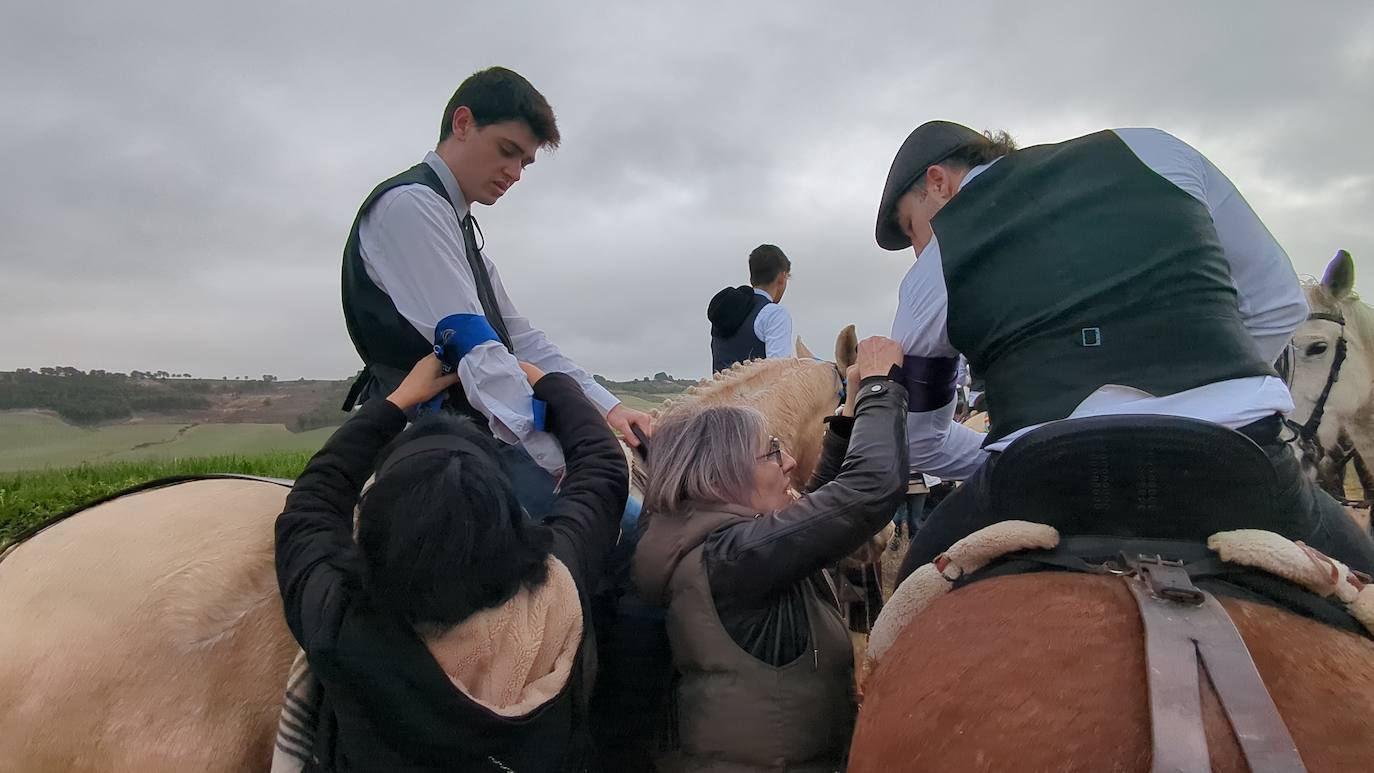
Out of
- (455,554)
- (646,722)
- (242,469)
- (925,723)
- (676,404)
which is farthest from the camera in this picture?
(242,469)

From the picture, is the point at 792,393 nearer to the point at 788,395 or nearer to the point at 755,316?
the point at 788,395

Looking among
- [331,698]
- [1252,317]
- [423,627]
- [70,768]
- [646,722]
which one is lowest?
[646,722]

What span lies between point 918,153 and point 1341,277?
12.8 ft

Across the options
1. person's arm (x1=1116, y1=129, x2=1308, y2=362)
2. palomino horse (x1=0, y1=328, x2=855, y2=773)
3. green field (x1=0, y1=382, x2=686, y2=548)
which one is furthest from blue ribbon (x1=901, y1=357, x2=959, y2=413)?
green field (x1=0, y1=382, x2=686, y2=548)

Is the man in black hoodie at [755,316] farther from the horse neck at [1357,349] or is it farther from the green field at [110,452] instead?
the horse neck at [1357,349]

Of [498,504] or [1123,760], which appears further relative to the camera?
[498,504]

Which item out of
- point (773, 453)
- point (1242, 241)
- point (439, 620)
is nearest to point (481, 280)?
point (773, 453)

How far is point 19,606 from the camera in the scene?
6.12ft

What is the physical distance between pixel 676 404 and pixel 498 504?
1619mm

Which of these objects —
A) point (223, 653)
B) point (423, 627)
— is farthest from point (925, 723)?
point (223, 653)

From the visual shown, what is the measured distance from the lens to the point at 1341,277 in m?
4.47

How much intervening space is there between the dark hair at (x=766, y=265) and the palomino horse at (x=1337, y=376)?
143 inches

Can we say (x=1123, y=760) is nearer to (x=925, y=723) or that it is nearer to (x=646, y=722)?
(x=925, y=723)

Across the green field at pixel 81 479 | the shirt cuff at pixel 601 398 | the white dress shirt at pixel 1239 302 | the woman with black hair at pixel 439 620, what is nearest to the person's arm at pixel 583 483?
the woman with black hair at pixel 439 620
